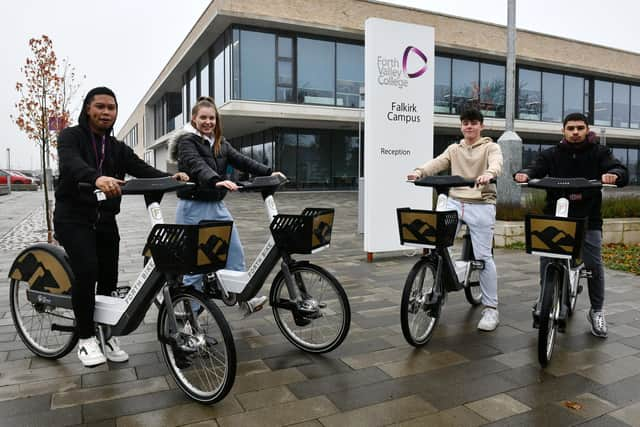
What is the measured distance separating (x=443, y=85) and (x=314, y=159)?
8.26 metres

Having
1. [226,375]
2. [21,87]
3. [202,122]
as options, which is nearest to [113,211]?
[202,122]

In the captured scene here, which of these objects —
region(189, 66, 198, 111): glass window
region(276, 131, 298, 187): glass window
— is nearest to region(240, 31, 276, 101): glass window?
region(276, 131, 298, 187): glass window

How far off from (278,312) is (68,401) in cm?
154

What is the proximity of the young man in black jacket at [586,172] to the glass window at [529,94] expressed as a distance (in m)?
29.5

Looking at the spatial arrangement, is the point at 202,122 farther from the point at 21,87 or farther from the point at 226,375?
the point at 21,87

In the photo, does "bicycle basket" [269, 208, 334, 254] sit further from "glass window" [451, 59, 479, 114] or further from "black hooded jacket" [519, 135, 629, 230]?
"glass window" [451, 59, 479, 114]

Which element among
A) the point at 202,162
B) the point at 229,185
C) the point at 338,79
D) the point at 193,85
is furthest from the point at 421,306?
the point at 193,85

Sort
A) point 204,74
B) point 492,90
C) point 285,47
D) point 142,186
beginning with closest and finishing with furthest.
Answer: point 142,186 → point 285,47 → point 204,74 → point 492,90

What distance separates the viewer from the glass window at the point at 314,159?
2823 centimetres

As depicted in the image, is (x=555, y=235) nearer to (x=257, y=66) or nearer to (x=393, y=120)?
(x=393, y=120)

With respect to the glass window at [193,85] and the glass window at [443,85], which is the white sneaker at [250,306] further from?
the glass window at [193,85]

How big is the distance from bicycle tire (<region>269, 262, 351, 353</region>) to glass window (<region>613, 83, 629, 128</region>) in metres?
38.8

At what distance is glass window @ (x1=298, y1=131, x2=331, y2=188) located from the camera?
28.2 m

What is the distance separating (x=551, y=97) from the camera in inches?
1305
